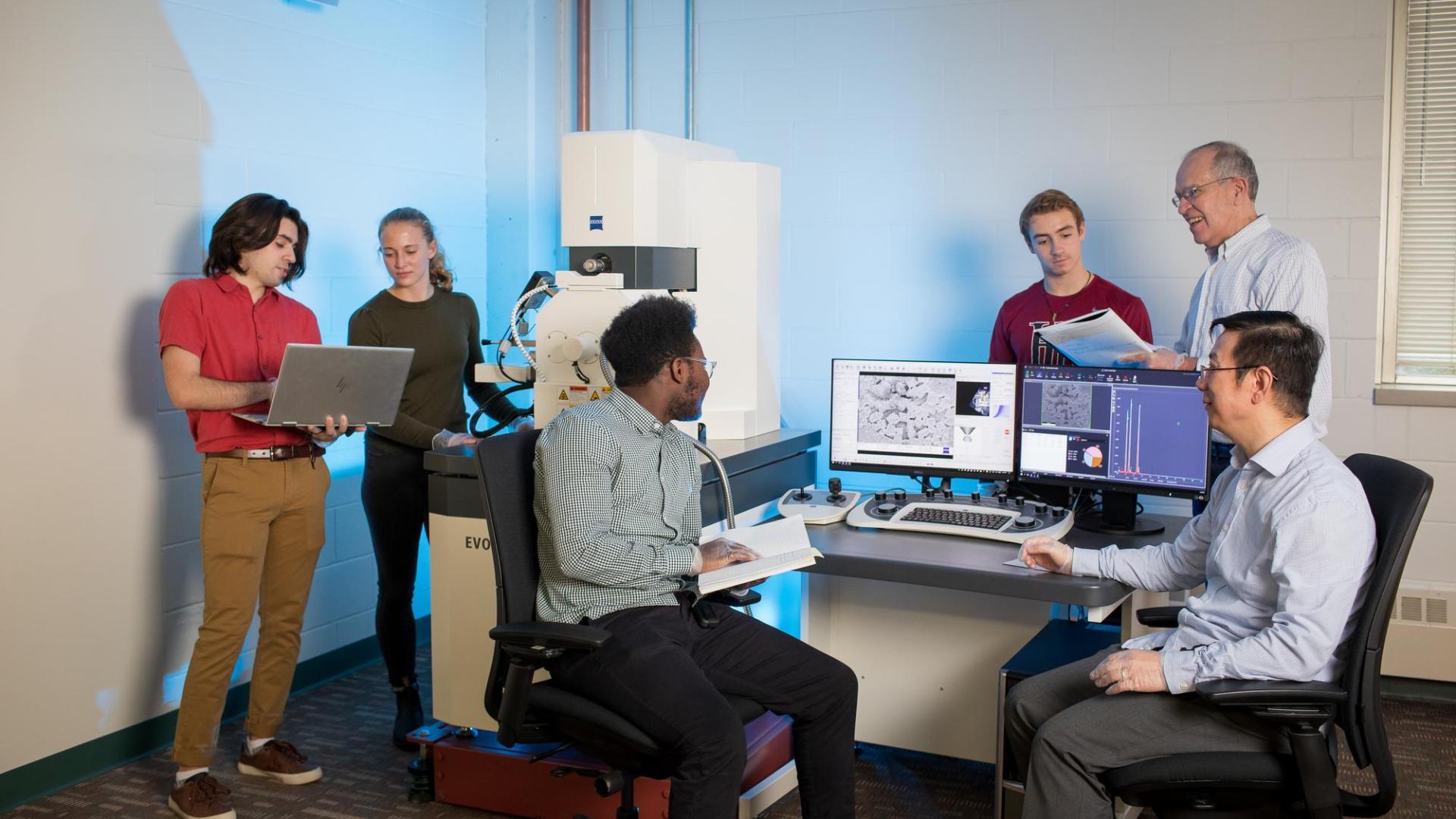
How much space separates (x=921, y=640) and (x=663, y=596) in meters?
0.92

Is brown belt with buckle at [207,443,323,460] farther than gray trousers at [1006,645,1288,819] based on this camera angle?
Yes

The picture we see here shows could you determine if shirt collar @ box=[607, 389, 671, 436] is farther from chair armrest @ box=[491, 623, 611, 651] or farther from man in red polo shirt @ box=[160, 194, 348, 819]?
man in red polo shirt @ box=[160, 194, 348, 819]

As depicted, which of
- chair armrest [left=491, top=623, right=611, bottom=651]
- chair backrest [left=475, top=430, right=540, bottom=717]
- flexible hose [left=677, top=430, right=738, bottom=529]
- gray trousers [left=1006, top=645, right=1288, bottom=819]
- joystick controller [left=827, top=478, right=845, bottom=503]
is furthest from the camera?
joystick controller [left=827, top=478, right=845, bottom=503]

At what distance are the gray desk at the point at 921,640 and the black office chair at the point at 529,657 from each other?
2.26 ft

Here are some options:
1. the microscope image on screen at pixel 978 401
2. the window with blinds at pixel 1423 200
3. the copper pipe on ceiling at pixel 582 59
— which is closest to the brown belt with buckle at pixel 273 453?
the microscope image on screen at pixel 978 401

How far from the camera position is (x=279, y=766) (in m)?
3.04

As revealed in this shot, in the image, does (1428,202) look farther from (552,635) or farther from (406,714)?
(406,714)

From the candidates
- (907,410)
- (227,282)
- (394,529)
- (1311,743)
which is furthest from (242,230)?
(1311,743)

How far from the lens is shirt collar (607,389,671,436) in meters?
2.35

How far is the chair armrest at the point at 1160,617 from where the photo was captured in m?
2.26

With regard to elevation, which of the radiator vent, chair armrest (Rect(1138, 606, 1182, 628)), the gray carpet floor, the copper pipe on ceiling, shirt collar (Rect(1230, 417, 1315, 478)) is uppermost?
the copper pipe on ceiling

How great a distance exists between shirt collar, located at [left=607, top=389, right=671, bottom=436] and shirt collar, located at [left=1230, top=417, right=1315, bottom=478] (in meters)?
1.08

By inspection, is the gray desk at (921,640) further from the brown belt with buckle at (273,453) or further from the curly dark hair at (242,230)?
the curly dark hair at (242,230)

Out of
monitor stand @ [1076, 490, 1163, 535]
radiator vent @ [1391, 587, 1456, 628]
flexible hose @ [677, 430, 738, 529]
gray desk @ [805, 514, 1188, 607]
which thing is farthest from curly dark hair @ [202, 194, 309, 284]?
radiator vent @ [1391, 587, 1456, 628]
